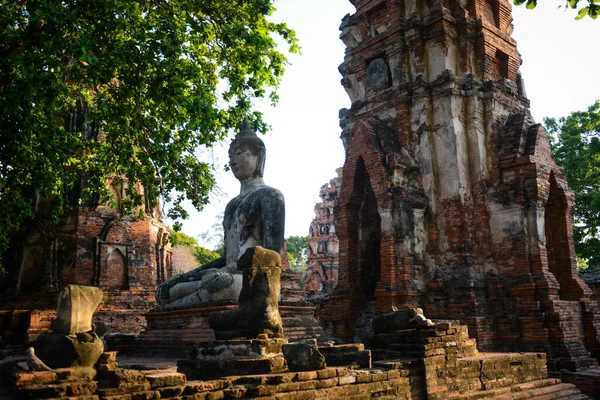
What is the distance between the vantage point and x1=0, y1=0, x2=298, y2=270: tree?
22.9ft

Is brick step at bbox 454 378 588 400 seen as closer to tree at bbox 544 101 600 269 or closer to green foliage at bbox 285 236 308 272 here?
tree at bbox 544 101 600 269

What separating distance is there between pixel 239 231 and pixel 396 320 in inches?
87.6

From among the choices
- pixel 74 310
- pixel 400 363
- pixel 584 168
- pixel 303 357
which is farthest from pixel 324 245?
pixel 74 310

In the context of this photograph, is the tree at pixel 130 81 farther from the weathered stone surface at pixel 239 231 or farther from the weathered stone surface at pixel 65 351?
the weathered stone surface at pixel 65 351

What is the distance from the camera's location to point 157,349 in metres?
6.77

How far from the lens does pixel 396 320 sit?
6.63 m

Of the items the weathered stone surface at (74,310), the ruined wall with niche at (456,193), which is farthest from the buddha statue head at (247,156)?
the ruined wall with niche at (456,193)

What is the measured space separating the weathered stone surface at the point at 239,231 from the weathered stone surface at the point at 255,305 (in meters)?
0.99

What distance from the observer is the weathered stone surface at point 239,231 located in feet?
20.4

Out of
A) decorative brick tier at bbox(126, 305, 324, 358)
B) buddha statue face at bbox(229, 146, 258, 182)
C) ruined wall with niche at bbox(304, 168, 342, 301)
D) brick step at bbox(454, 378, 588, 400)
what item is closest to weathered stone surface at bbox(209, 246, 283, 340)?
decorative brick tier at bbox(126, 305, 324, 358)

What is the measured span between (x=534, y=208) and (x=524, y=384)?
449 centimetres

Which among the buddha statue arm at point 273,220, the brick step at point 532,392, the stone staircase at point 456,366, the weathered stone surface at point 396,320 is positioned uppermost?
the buddha statue arm at point 273,220

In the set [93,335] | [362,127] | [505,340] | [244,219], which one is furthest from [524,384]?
[362,127]

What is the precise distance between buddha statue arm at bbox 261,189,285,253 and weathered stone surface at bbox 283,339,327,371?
2027mm
